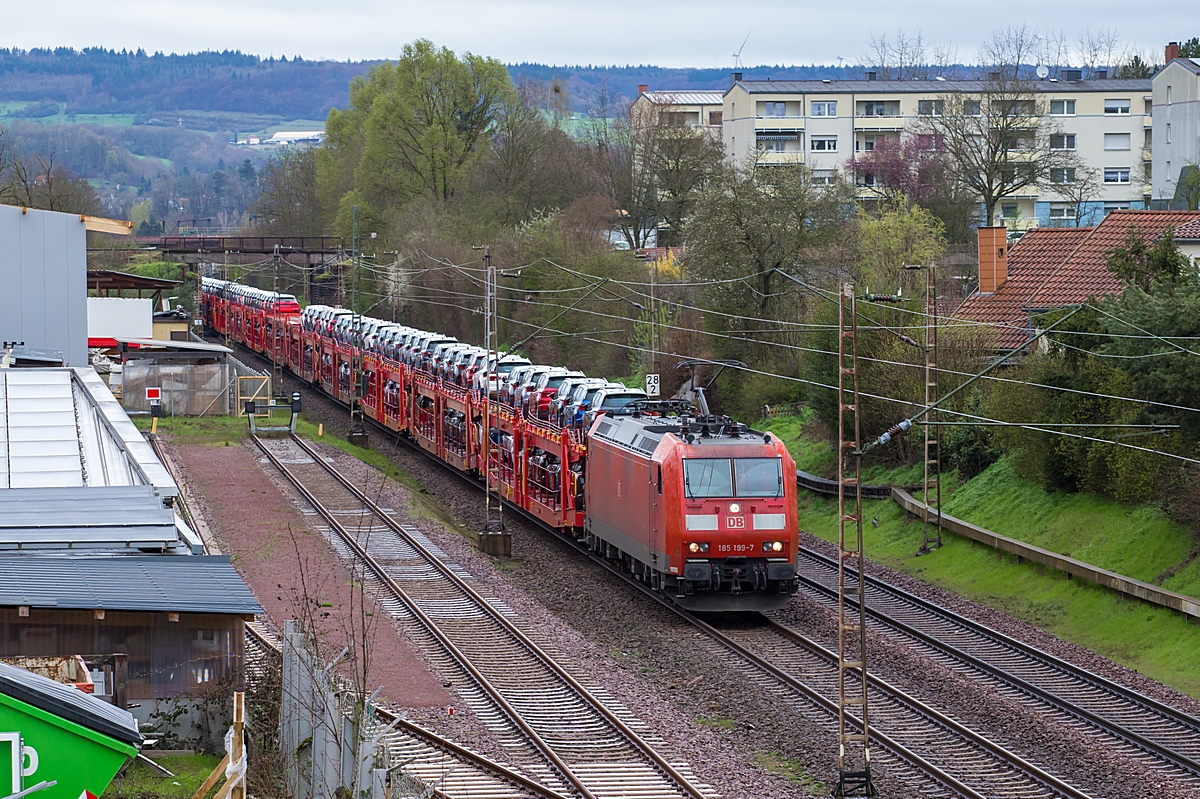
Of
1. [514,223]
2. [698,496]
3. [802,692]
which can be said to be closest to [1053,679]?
[802,692]

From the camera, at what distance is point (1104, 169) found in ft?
275

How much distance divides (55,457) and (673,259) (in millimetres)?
39486

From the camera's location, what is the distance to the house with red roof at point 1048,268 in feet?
113

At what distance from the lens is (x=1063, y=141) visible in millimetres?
83375

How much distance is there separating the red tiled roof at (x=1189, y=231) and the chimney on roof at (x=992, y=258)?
6.40 m

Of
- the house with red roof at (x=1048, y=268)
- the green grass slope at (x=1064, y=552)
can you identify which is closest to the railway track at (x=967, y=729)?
the green grass slope at (x=1064, y=552)

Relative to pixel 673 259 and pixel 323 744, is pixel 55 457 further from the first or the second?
pixel 673 259

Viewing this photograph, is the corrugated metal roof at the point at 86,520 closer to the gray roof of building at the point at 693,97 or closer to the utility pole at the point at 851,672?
the utility pole at the point at 851,672

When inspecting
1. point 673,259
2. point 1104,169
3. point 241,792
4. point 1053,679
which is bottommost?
point 1053,679

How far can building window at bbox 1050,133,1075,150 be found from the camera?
8206cm

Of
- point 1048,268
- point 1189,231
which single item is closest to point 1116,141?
point 1048,268

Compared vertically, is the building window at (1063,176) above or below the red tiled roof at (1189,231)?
above

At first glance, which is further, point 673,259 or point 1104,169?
point 1104,169

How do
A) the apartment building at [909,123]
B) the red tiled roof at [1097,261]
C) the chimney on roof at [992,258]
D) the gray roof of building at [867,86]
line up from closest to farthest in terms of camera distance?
1. the red tiled roof at [1097,261]
2. the chimney on roof at [992,258]
3. the apartment building at [909,123]
4. the gray roof of building at [867,86]
